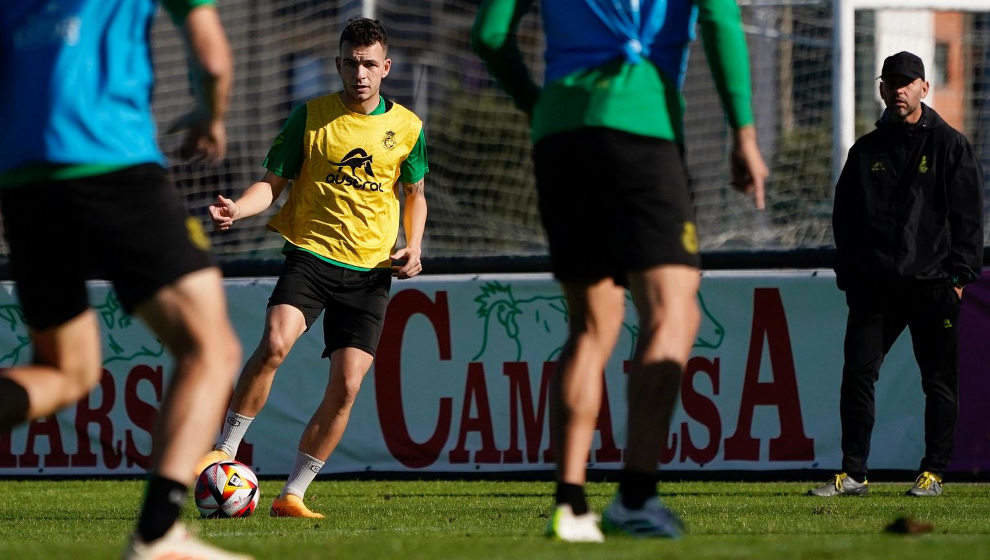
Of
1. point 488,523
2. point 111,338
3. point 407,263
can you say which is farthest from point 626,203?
point 111,338

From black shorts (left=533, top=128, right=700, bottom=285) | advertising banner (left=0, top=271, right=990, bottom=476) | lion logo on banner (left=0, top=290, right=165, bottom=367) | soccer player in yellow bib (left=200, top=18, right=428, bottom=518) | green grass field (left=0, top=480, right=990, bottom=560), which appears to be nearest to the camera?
green grass field (left=0, top=480, right=990, bottom=560)

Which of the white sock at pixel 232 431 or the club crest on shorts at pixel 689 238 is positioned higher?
the club crest on shorts at pixel 689 238

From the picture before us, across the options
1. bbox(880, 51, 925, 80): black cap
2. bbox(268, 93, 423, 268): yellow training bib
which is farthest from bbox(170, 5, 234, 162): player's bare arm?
bbox(880, 51, 925, 80): black cap

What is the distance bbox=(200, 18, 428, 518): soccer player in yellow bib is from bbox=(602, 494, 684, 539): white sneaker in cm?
304

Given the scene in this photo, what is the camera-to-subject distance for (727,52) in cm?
471

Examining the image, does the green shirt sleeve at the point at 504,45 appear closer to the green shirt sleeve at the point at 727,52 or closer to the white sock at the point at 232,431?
the green shirt sleeve at the point at 727,52

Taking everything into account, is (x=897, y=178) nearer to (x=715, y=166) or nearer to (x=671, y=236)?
(x=671, y=236)

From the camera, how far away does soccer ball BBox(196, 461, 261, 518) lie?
730 centimetres

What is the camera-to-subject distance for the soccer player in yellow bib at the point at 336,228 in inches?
299

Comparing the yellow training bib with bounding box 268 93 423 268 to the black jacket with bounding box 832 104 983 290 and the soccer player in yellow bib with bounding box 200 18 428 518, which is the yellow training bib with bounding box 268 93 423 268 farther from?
the black jacket with bounding box 832 104 983 290

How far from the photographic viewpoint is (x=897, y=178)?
8805mm

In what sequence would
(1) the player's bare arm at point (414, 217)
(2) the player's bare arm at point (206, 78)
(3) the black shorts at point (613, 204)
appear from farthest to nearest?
1. (1) the player's bare arm at point (414, 217)
2. (3) the black shorts at point (613, 204)
3. (2) the player's bare arm at point (206, 78)

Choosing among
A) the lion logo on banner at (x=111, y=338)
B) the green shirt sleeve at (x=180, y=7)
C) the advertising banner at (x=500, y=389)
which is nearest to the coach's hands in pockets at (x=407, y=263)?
the advertising banner at (x=500, y=389)

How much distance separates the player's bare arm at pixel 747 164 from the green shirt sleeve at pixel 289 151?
360 cm
